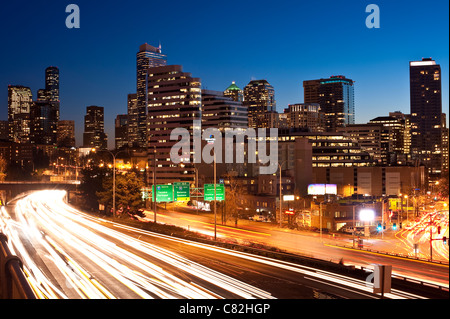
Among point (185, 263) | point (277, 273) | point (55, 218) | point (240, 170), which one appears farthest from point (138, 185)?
point (240, 170)

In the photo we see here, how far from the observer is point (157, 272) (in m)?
19.6

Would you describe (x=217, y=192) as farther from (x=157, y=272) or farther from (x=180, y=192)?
(x=157, y=272)

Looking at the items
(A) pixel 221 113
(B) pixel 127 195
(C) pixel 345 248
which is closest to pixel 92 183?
(B) pixel 127 195

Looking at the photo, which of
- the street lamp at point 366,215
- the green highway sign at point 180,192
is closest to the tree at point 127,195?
the green highway sign at point 180,192

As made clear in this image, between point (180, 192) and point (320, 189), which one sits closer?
point (180, 192)

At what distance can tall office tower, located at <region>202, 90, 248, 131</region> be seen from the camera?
18612 centimetres

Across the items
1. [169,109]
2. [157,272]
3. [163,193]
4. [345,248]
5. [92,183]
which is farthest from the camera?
[169,109]

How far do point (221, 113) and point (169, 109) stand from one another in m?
44.8

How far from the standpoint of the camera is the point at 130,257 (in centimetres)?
2352

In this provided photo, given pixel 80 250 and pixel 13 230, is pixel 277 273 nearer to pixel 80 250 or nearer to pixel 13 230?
pixel 80 250

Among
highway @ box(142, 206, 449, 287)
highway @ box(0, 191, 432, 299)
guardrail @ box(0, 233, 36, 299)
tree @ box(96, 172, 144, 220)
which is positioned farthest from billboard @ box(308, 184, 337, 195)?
guardrail @ box(0, 233, 36, 299)

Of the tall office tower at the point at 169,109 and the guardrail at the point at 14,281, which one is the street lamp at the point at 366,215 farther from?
the tall office tower at the point at 169,109

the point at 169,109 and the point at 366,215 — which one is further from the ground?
the point at 169,109

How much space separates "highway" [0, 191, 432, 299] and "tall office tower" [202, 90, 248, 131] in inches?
6096
